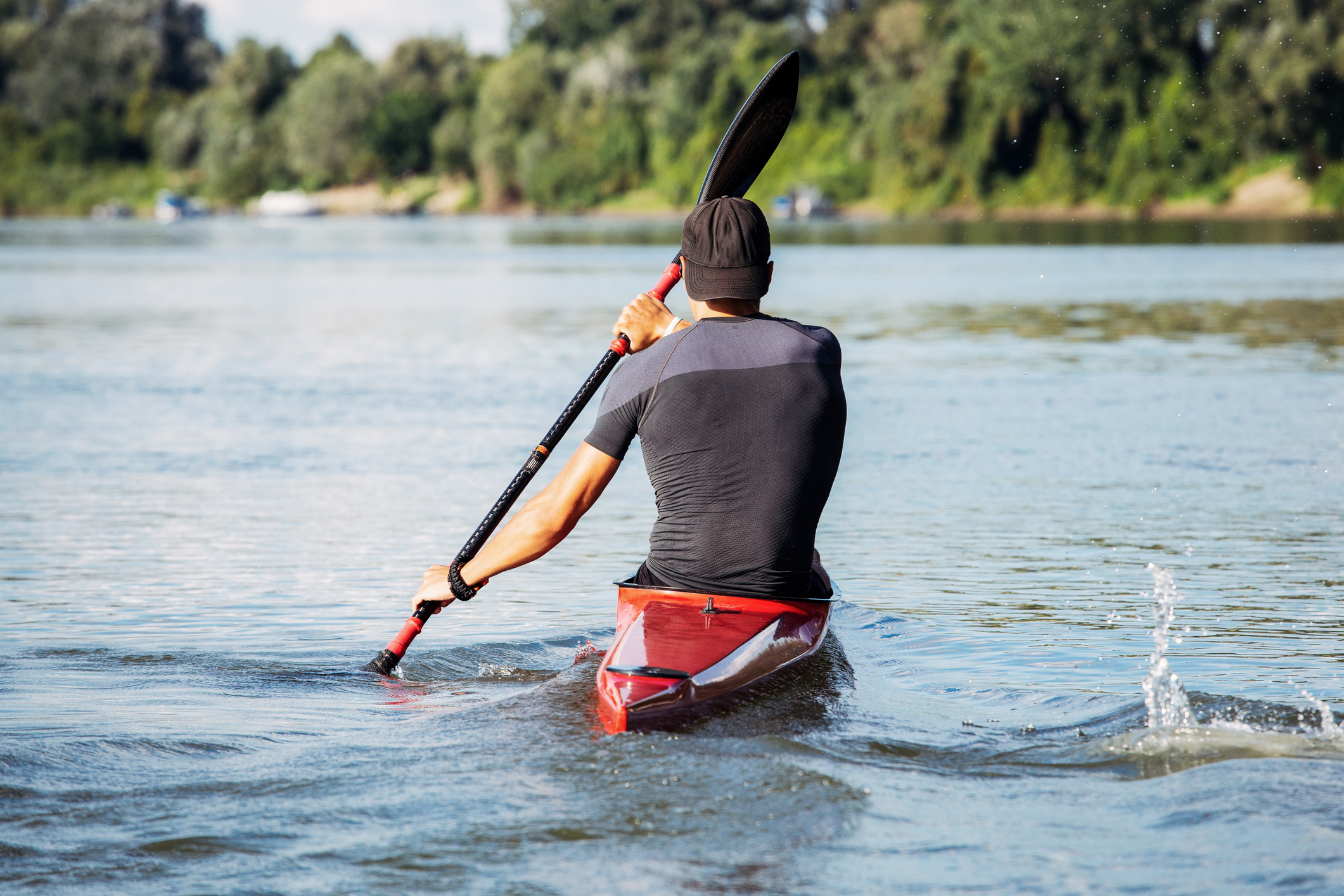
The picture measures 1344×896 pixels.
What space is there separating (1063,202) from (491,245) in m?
28.0

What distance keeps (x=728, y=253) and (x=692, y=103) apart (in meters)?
91.4

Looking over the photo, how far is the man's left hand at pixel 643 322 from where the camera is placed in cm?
593

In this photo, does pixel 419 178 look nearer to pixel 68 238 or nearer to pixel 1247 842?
pixel 68 238

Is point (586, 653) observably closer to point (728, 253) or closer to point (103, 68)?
point (728, 253)

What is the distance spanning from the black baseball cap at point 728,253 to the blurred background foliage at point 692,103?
184 feet

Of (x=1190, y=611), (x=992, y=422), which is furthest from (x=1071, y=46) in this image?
(x=1190, y=611)

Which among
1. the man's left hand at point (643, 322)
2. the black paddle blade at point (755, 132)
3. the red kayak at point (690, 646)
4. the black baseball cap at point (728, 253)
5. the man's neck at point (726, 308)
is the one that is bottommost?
the red kayak at point (690, 646)

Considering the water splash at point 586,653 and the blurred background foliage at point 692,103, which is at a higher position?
the blurred background foliage at point 692,103

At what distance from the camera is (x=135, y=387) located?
1781cm

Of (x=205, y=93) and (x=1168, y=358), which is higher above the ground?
(x=205, y=93)


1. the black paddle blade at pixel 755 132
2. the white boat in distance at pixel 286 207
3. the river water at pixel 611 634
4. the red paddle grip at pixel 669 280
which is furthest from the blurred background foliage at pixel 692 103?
the red paddle grip at pixel 669 280

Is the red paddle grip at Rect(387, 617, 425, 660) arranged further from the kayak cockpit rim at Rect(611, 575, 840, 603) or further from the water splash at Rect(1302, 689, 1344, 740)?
the water splash at Rect(1302, 689, 1344, 740)

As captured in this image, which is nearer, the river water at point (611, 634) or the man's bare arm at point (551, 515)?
the river water at point (611, 634)

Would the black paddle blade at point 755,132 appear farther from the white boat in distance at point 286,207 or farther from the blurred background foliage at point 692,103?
the white boat in distance at point 286,207
